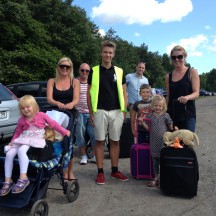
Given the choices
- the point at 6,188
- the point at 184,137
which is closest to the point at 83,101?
the point at 184,137

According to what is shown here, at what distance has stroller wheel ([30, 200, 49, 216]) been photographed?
12.2 ft

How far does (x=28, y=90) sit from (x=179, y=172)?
6.76 meters

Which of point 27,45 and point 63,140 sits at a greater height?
point 27,45

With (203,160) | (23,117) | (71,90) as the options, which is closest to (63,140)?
(23,117)

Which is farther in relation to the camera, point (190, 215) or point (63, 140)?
point (63, 140)

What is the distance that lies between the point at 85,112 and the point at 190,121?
94.2 inches

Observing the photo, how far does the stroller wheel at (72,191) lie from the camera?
452 cm

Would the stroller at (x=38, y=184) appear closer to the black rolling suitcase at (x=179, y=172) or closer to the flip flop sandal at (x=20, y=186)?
the flip flop sandal at (x=20, y=186)

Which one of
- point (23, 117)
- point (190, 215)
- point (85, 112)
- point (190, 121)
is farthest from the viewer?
point (85, 112)

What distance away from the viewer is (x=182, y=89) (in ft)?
16.2

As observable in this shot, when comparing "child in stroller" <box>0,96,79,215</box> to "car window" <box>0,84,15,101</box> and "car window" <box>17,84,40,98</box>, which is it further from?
"car window" <box>17,84,40,98</box>

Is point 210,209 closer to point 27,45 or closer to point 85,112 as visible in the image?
point 85,112

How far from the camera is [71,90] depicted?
201 inches

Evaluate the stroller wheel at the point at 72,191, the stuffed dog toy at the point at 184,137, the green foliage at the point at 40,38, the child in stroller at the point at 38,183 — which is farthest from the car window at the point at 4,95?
the green foliage at the point at 40,38
